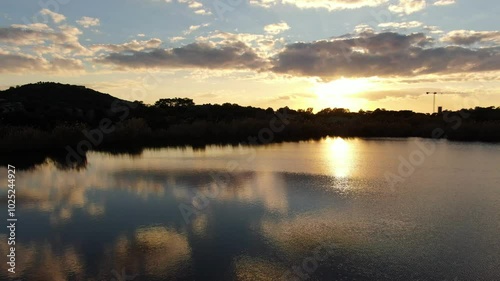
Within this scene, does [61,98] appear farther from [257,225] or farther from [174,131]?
[257,225]

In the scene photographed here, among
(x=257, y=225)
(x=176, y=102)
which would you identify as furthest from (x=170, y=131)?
(x=176, y=102)

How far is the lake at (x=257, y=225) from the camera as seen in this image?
5.57 meters

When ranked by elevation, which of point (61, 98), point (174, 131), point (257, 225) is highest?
point (61, 98)

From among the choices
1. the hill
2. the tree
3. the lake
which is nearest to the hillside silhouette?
the hill

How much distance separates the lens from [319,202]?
31.1 feet


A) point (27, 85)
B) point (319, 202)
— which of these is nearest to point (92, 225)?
→ point (319, 202)

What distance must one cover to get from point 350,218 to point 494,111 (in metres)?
51.6

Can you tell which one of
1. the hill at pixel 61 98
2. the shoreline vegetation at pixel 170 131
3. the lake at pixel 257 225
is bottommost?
the lake at pixel 257 225

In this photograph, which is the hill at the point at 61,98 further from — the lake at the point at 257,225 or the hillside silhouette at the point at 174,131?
the lake at the point at 257,225

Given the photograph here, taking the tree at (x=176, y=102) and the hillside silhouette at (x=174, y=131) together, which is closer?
the hillside silhouette at (x=174, y=131)

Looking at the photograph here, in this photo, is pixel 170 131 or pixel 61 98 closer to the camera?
pixel 170 131

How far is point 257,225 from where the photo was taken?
7598 mm

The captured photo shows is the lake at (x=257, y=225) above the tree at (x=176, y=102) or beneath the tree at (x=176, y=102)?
beneath

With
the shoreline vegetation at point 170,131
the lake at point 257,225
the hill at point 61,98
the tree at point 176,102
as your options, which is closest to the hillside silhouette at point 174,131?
the shoreline vegetation at point 170,131
